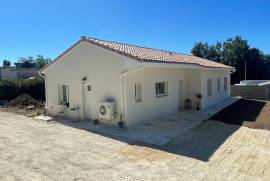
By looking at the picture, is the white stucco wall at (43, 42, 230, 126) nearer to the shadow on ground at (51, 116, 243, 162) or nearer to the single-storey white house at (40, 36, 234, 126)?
the single-storey white house at (40, 36, 234, 126)

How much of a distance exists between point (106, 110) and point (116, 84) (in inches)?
53.1

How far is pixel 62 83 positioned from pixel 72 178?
962cm

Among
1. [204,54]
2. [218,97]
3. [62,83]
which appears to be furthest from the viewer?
[204,54]

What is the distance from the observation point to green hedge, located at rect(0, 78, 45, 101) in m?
23.3

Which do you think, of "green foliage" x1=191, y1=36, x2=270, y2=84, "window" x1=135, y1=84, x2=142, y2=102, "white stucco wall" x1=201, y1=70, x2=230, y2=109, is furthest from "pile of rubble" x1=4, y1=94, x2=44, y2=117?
"green foliage" x1=191, y1=36, x2=270, y2=84

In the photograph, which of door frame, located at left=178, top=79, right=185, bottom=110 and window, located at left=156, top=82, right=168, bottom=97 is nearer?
window, located at left=156, top=82, right=168, bottom=97

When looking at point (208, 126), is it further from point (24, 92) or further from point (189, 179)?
point (24, 92)

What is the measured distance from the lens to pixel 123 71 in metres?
12.4

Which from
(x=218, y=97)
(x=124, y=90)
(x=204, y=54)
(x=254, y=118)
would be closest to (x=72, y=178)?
(x=124, y=90)

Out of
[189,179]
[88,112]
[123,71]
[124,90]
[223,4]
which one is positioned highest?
[223,4]

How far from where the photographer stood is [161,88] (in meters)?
15.8

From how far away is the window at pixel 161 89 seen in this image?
15.4 m

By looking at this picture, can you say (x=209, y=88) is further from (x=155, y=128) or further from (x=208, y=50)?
(x=208, y=50)

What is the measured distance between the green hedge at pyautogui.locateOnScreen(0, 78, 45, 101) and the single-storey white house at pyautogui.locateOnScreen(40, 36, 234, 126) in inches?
314
